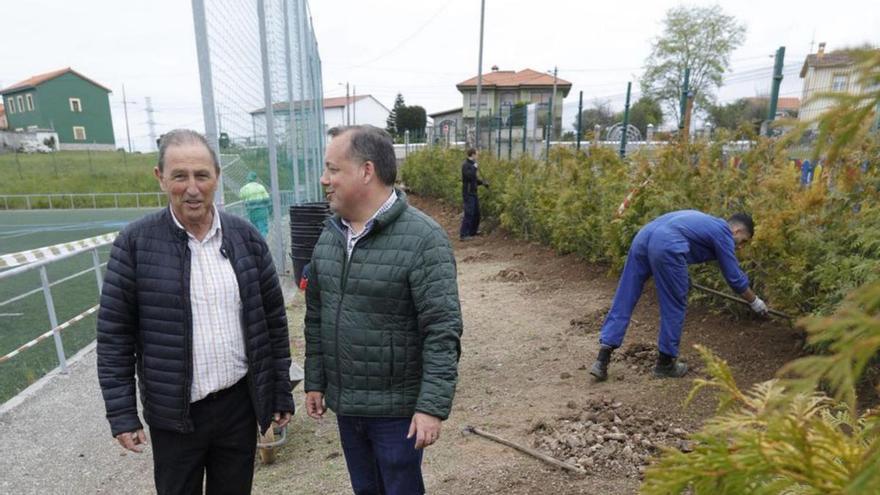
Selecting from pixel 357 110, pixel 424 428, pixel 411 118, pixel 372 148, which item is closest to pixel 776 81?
pixel 372 148

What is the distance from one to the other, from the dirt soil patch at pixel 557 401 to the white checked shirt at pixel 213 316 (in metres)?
1.18

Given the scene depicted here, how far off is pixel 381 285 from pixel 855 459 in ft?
4.47

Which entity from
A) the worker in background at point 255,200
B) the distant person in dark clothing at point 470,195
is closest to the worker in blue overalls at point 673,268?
the worker in background at point 255,200

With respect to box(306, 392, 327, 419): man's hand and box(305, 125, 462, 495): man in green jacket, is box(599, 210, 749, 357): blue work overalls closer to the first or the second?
box(305, 125, 462, 495): man in green jacket

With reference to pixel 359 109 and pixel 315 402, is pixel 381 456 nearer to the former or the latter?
pixel 315 402

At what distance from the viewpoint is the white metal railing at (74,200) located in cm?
2881

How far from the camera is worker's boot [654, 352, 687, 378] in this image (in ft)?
12.8

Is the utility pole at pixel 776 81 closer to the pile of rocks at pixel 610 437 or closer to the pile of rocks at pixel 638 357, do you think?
the pile of rocks at pixel 638 357

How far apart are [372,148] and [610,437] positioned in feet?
7.17

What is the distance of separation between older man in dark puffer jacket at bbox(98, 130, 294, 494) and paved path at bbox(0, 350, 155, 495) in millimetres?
1162

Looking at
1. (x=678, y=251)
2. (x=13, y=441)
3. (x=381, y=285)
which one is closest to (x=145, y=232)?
(x=381, y=285)

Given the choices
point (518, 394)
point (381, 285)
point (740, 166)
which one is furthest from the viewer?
point (740, 166)

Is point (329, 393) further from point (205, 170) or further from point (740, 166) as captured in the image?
point (740, 166)

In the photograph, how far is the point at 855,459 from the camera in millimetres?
883
